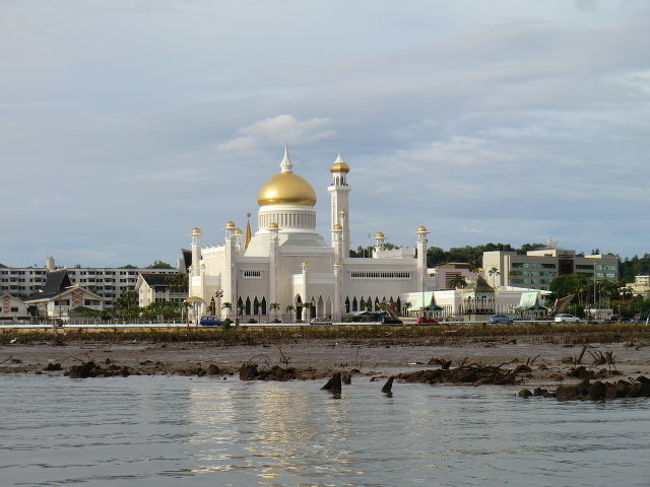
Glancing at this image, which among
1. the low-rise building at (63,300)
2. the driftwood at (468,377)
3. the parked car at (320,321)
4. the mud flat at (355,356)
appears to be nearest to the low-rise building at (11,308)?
the low-rise building at (63,300)

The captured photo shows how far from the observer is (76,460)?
2031 centimetres

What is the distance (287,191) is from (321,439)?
4203 inches

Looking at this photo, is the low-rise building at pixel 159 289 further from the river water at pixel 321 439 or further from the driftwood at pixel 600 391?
the driftwood at pixel 600 391

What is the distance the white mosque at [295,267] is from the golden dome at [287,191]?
→ 22 millimetres

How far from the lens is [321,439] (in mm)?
22391

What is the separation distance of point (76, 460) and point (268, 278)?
335ft

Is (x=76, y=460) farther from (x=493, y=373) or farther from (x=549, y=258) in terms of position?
(x=549, y=258)

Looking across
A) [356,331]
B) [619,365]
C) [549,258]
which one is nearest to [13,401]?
[619,365]

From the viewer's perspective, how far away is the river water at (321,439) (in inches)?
733

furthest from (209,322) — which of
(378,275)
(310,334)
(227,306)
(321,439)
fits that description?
(321,439)

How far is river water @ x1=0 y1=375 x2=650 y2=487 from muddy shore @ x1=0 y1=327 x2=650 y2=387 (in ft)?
22.8

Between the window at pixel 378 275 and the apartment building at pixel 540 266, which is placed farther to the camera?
the apartment building at pixel 540 266

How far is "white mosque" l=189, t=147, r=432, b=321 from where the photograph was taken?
4761 inches

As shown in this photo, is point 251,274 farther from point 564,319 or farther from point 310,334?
point 310,334
